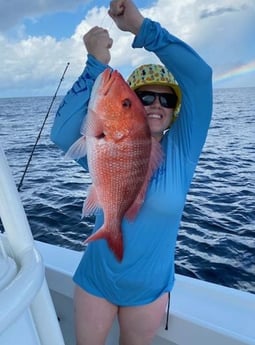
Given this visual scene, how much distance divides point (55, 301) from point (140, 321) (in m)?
1.03

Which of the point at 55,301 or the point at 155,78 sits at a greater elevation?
the point at 155,78

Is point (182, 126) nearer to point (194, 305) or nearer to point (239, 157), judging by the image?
point (194, 305)

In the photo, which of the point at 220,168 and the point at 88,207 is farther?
the point at 220,168

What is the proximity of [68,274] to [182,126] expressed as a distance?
1252mm

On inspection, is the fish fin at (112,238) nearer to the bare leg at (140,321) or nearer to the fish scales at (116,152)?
the fish scales at (116,152)

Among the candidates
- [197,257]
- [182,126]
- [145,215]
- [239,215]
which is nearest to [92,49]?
[182,126]

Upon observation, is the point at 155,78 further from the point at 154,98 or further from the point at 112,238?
the point at 112,238

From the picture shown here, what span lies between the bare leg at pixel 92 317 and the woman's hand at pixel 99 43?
1.03 metres

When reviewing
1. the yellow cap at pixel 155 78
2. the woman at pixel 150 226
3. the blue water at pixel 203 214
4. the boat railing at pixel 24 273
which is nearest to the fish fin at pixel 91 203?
the woman at pixel 150 226

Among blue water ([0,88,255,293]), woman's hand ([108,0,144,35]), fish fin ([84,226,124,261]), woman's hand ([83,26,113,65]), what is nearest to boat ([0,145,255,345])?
fish fin ([84,226,124,261])

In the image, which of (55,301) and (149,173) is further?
(55,301)

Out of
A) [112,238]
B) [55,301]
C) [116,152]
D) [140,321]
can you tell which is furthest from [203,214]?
[116,152]

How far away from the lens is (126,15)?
1406 millimetres

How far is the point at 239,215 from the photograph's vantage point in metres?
6.40
